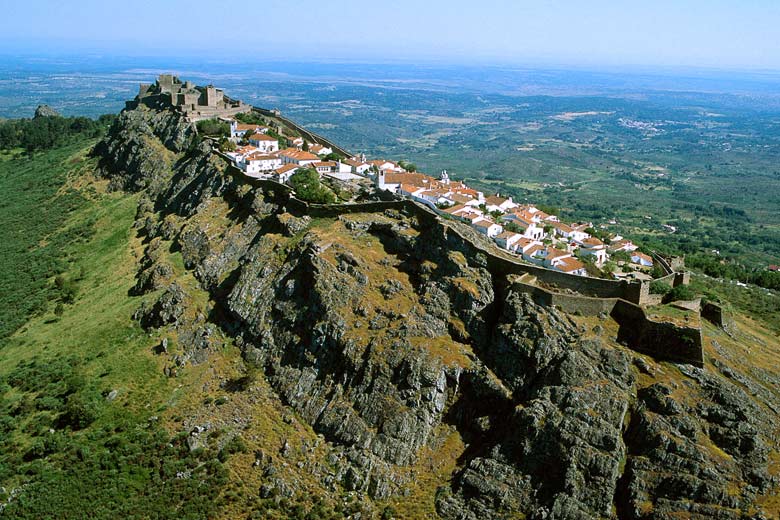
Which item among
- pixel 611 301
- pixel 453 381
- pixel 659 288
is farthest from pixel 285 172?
pixel 659 288

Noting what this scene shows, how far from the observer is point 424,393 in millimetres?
37625

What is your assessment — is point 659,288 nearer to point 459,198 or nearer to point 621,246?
point 621,246

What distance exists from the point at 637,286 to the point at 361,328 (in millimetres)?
16258

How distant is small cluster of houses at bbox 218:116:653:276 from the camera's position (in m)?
49.2

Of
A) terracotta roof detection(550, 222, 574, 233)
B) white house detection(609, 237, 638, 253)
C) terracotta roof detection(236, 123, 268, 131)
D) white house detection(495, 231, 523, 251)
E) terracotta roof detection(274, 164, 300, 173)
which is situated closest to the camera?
white house detection(495, 231, 523, 251)

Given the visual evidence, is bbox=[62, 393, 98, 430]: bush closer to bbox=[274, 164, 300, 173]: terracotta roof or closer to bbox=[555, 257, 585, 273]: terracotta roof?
bbox=[274, 164, 300, 173]: terracotta roof

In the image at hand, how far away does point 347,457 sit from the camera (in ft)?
120

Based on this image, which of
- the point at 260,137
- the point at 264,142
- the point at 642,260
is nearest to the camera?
the point at 642,260

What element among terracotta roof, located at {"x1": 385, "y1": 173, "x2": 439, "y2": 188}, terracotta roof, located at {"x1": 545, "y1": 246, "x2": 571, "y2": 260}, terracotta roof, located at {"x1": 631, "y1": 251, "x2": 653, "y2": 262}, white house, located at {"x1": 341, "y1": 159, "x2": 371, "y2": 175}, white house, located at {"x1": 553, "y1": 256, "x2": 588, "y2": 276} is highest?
white house, located at {"x1": 341, "y1": 159, "x2": 371, "y2": 175}

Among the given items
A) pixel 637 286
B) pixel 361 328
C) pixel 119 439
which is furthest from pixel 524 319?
pixel 119 439

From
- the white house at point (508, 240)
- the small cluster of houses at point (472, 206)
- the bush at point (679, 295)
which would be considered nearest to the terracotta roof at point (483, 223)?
the small cluster of houses at point (472, 206)

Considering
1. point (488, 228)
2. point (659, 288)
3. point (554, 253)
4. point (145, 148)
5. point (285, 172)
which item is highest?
point (285, 172)

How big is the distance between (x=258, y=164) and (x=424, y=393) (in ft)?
112

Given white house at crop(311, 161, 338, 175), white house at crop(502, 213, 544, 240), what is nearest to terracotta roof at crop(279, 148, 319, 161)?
white house at crop(311, 161, 338, 175)
